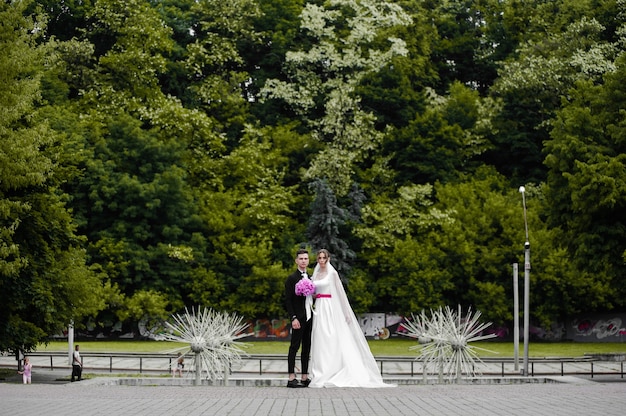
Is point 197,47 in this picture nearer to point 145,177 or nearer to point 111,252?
point 145,177

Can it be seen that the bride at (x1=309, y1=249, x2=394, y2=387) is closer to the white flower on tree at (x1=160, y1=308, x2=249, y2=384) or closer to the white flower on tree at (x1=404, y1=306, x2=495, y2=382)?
the white flower on tree at (x1=160, y1=308, x2=249, y2=384)

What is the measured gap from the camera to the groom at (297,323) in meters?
18.9

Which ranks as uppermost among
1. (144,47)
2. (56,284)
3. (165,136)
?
(144,47)

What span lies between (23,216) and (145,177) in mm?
33997

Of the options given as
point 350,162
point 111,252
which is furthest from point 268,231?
point 111,252

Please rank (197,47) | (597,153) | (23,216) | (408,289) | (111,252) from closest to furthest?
(23,216) → (597,153) → (111,252) → (408,289) → (197,47)

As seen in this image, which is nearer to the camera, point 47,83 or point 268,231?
point 47,83

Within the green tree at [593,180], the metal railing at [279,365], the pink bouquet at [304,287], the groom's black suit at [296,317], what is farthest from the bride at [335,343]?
the green tree at [593,180]

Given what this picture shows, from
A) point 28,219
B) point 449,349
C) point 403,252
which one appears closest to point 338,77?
point 403,252

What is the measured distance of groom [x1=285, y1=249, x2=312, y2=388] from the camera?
1891 cm

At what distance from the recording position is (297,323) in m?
18.9

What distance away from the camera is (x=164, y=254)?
68312 millimetres

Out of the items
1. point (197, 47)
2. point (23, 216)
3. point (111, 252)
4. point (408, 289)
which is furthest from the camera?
point (197, 47)

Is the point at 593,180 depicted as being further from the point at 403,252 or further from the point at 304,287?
the point at 403,252
